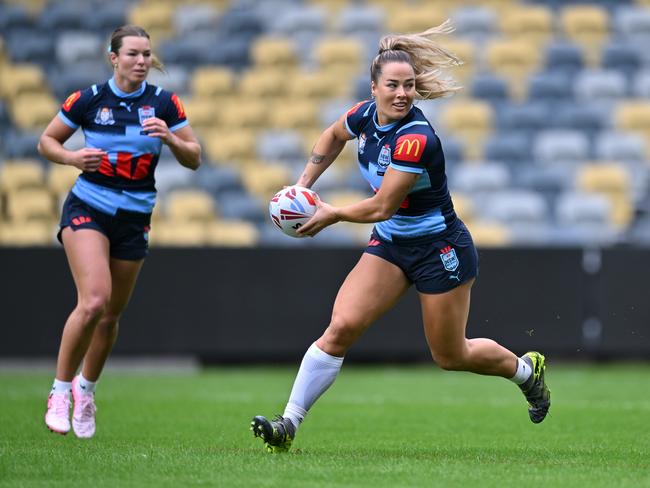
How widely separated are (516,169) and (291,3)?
4.46m

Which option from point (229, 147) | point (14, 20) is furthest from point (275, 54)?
point (14, 20)

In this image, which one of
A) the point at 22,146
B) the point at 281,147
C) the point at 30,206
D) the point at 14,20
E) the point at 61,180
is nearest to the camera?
the point at 30,206

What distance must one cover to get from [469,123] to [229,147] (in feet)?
10.7

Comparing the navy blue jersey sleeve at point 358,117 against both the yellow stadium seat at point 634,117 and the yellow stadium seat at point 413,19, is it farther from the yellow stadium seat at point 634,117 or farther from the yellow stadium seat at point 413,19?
the yellow stadium seat at point 413,19

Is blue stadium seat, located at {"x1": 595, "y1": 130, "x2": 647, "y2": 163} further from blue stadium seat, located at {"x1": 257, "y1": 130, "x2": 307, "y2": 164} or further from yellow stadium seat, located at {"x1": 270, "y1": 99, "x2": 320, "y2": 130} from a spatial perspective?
blue stadium seat, located at {"x1": 257, "y1": 130, "x2": 307, "y2": 164}

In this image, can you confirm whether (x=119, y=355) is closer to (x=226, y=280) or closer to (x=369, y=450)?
(x=226, y=280)

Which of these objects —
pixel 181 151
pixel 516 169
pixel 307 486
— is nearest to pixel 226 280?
pixel 516 169

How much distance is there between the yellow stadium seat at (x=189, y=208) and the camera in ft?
47.4

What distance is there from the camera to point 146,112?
731 centimetres

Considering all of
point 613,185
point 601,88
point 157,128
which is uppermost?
point 157,128

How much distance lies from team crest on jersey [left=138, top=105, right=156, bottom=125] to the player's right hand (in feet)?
1.39

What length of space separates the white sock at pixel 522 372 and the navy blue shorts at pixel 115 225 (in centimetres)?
247

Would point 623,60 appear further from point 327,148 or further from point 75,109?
point 75,109

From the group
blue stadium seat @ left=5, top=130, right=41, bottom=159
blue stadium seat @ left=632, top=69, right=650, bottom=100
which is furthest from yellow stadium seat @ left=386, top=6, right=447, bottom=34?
blue stadium seat @ left=5, top=130, right=41, bottom=159
